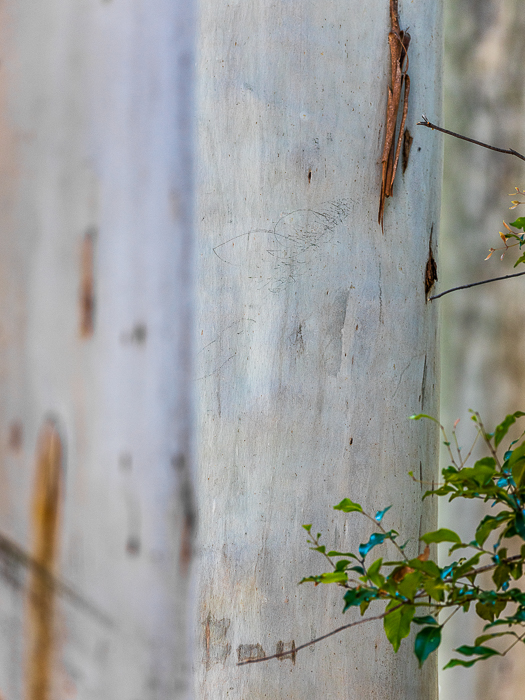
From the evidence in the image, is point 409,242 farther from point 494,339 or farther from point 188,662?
point 188,662

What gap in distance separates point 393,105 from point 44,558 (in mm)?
965

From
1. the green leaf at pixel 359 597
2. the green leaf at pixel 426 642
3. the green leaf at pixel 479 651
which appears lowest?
the green leaf at pixel 479 651

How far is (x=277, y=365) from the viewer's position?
3.16 ft

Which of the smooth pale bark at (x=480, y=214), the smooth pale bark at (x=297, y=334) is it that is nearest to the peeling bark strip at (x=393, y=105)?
the smooth pale bark at (x=297, y=334)

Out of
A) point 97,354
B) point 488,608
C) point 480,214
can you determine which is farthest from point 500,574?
point 480,214

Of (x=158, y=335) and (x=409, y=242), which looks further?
(x=409, y=242)

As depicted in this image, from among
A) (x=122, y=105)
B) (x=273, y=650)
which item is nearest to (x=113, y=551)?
(x=273, y=650)

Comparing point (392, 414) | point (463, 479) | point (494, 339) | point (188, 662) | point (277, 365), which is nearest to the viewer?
point (463, 479)

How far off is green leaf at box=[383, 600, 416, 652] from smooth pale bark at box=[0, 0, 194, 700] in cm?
36

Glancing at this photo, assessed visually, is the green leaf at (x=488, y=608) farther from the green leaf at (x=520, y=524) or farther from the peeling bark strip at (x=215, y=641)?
the peeling bark strip at (x=215, y=641)

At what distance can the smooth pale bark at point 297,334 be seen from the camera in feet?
2.93

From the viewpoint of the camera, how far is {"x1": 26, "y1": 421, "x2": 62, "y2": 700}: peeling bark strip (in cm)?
89

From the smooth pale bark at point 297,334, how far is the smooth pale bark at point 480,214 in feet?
0.85

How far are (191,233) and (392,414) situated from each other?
511 millimetres
